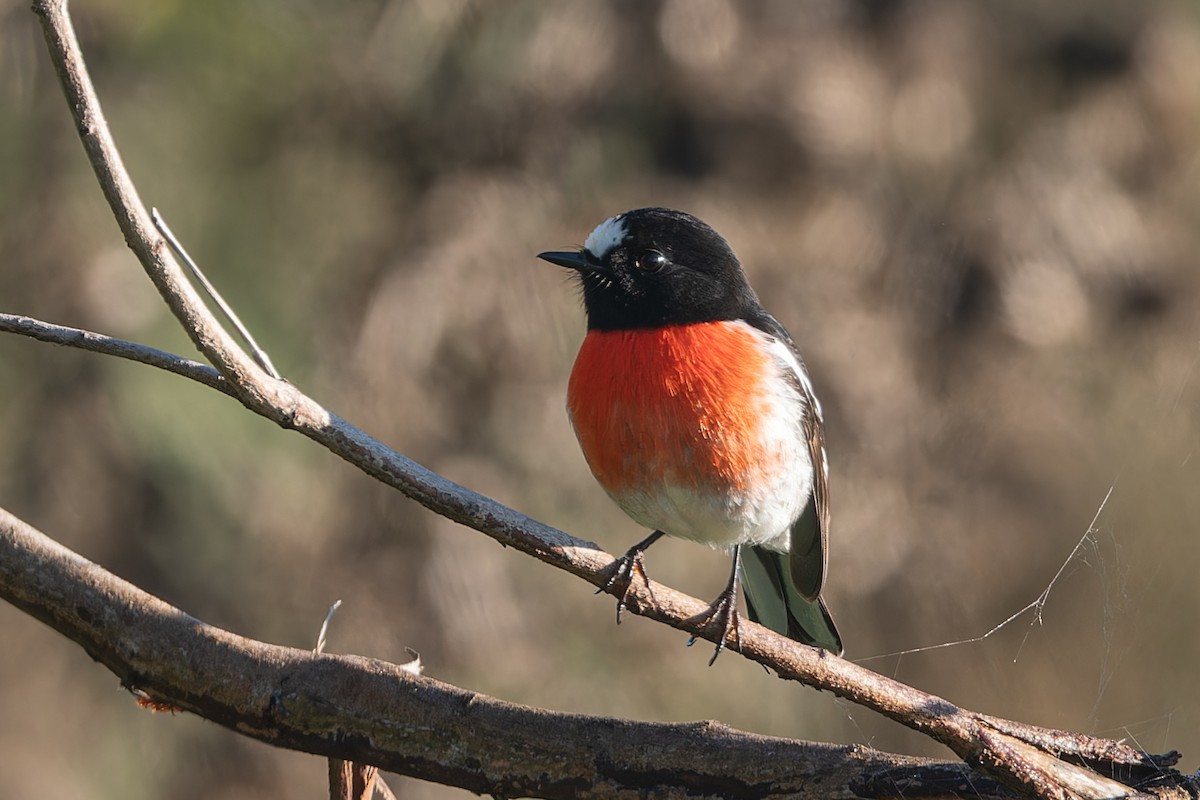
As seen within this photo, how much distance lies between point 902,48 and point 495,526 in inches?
223

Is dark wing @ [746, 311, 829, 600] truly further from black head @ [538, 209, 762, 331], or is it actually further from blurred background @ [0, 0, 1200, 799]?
blurred background @ [0, 0, 1200, 799]

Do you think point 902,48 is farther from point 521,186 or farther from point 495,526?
point 495,526

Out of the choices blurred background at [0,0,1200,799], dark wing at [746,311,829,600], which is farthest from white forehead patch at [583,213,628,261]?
blurred background at [0,0,1200,799]

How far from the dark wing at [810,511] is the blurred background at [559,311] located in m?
1.70

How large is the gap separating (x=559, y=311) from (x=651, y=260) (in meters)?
2.93

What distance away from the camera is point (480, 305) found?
638cm

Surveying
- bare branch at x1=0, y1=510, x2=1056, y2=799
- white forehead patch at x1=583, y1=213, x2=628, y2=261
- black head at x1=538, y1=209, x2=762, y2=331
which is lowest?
bare branch at x1=0, y1=510, x2=1056, y2=799

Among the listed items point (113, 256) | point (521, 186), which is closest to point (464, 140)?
point (521, 186)

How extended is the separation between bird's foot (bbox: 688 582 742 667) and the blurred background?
238 centimetres

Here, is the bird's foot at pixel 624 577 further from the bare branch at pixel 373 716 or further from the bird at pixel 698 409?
the bare branch at pixel 373 716

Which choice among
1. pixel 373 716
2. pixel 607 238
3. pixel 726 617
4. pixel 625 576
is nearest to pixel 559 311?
pixel 607 238

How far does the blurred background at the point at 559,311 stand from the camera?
19.2 feet

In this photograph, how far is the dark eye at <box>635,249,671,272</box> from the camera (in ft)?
11.7

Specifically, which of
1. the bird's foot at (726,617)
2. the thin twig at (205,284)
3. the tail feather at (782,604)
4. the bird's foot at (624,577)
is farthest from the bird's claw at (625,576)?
the tail feather at (782,604)
